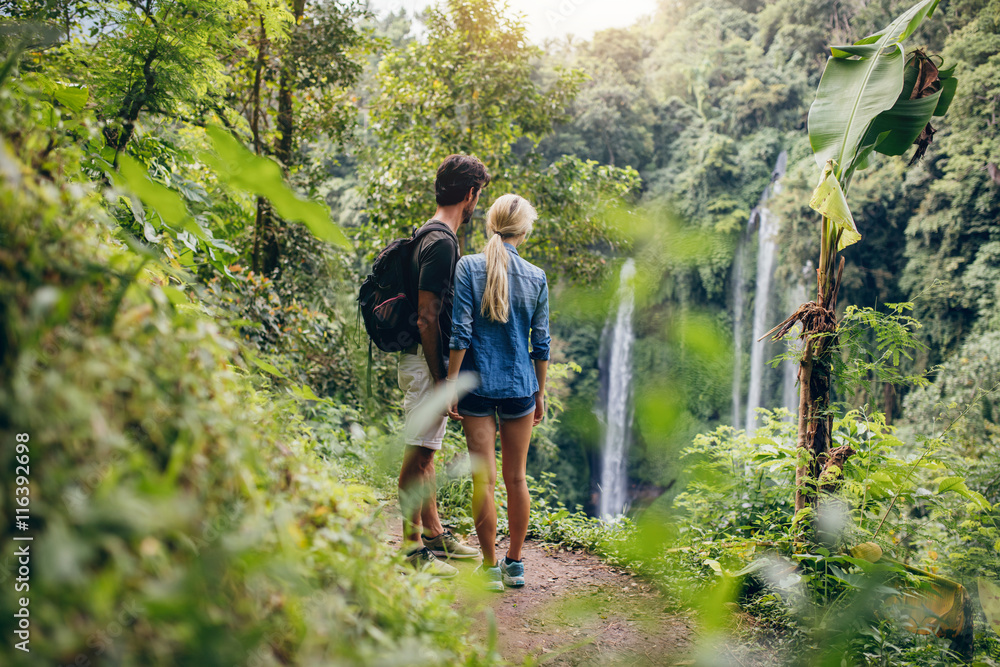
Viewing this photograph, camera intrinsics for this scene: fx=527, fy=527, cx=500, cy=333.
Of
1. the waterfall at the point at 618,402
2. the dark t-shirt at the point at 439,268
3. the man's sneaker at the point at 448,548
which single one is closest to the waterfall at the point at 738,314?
the waterfall at the point at 618,402

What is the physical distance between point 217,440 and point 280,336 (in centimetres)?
428

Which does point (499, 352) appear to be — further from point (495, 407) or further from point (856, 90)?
point (856, 90)

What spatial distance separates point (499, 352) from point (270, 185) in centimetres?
162

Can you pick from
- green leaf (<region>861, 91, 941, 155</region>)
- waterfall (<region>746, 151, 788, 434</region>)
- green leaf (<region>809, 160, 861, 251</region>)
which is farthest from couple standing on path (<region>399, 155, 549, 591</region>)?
waterfall (<region>746, 151, 788, 434</region>)

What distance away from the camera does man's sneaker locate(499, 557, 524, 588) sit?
2.62 metres

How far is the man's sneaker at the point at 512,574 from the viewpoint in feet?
8.58

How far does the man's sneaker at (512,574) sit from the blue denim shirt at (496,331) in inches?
34.7

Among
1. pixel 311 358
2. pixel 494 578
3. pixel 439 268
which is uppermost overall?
pixel 439 268

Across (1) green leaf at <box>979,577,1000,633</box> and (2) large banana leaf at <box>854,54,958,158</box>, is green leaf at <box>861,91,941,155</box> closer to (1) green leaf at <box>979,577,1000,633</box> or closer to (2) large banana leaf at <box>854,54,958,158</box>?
(2) large banana leaf at <box>854,54,958,158</box>

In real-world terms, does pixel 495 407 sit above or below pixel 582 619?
above

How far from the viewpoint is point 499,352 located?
240 centimetres

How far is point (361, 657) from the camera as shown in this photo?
2.35 feet

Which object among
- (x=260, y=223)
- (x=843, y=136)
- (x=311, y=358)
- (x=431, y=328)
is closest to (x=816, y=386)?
(x=843, y=136)

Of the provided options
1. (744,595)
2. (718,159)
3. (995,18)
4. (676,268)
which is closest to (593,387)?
(676,268)
